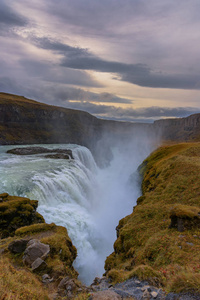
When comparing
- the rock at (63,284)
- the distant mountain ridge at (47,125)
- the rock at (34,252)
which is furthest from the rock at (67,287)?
the distant mountain ridge at (47,125)

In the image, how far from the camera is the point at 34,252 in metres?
9.95

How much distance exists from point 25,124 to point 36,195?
101268 mm

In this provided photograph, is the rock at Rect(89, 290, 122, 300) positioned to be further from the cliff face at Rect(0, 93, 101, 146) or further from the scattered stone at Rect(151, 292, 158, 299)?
the cliff face at Rect(0, 93, 101, 146)

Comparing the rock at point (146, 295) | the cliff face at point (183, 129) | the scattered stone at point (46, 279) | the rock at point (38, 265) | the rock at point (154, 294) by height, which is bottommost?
the scattered stone at point (46, 279)

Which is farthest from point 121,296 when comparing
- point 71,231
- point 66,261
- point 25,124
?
point 25,124

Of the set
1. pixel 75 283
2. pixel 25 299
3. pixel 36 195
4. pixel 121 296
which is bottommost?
pixel 36 195

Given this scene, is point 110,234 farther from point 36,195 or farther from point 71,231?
point 36,195

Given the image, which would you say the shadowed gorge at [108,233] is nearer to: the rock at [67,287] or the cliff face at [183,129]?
the rock at [67,287]

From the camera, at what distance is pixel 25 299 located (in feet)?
17.3

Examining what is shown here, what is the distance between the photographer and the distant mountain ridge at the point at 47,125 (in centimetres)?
10319

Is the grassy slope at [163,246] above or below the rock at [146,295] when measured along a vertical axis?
below

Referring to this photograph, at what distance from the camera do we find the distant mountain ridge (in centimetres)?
10319

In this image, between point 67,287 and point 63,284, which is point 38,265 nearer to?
point 63,284

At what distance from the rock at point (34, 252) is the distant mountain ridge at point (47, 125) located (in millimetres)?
85150
